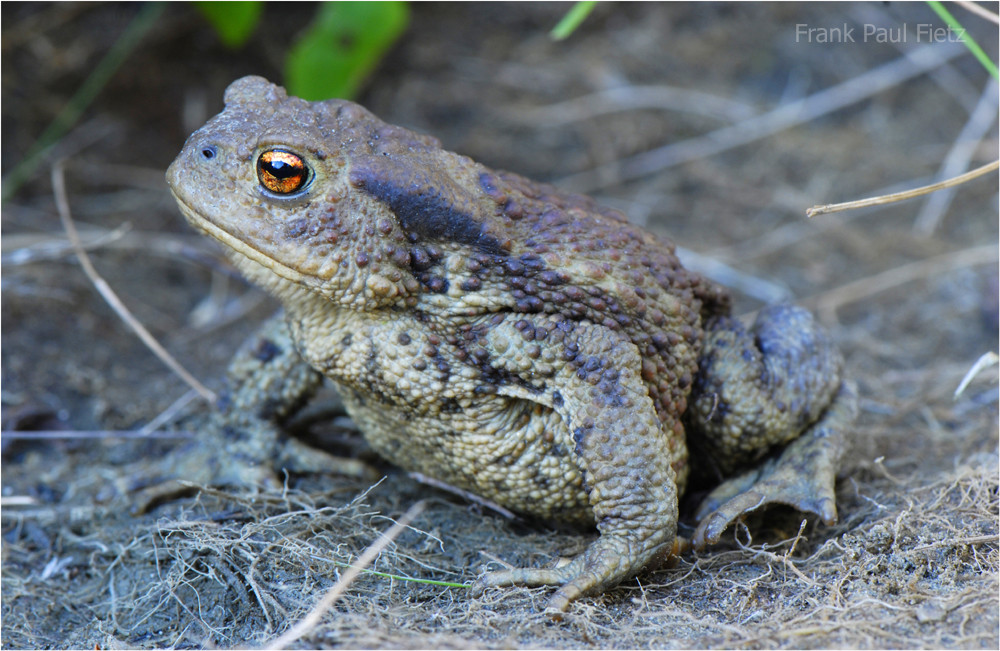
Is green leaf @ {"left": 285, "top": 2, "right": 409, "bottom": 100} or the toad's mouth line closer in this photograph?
the toad's mouth line

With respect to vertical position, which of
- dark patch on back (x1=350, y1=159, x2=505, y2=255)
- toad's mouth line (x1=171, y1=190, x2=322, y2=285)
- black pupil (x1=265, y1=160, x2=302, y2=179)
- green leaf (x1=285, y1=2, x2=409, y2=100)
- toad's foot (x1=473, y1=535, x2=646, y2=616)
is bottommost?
toad's foot (x1=473, y1=535, x2=646, y2=616)

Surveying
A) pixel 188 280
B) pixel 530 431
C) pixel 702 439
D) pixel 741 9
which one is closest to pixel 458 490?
pixel 530 431

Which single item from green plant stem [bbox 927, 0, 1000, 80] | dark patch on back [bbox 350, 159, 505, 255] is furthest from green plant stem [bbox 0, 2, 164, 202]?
green plant stem [bbox 927, 0, 1000, 80]

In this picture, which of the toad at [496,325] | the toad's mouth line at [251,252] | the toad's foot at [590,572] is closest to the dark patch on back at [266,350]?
the toad at [496,325]

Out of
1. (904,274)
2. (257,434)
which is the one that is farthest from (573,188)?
(257,434)

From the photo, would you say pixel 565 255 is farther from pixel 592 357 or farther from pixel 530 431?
pixel 530 431

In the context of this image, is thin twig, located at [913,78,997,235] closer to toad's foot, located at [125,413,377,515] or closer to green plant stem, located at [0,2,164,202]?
toad's foot, located at [125,413,377,515]

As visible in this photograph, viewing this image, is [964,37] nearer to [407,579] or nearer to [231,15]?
[407,579]

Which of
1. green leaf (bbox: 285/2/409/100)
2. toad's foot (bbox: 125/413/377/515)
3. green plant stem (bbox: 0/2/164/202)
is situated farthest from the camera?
green plant stem (bbox: 0/2/164/202)
